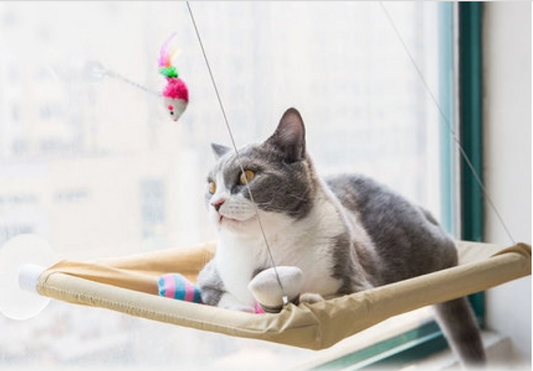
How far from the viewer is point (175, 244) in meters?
1.51

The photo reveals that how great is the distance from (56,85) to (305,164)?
0.51 metres

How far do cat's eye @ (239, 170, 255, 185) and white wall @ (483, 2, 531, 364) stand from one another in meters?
1.07

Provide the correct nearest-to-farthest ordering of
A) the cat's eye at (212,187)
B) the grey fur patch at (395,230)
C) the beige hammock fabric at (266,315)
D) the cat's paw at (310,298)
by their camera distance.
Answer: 1. the beige hammock fabric at (266,315)
2. the cat's paw at (310,298)
3. the cat's eye at (212,187)
4. the grey fur patch at (395,230)

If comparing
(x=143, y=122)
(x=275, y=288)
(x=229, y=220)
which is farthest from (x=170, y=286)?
(x=143, y=122)

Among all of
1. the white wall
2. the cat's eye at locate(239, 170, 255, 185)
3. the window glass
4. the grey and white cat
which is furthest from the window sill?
the cat's eye at locate(239, 170, 255, 185)

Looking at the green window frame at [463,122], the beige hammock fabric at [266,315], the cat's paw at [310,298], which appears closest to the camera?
the beige hammock fabric at [266,315]

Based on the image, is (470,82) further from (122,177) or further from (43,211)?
(43,211)

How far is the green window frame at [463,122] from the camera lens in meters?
1.96

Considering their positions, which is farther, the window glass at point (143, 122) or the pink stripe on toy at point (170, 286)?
the window glass at point (143, 122)

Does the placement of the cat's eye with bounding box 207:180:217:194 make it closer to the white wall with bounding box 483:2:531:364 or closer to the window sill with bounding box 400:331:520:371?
the window sill with bounding box 400:331:520:371

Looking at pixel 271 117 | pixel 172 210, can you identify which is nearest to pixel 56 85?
pixel 172 210

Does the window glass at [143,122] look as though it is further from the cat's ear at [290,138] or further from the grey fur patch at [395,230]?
the grey fur patch at [395,230]

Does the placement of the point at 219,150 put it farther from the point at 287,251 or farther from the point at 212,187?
the point at 287,251

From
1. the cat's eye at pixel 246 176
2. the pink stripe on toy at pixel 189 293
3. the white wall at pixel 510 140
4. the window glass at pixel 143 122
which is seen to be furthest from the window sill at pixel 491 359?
the cat's eye at pixel 246 176
